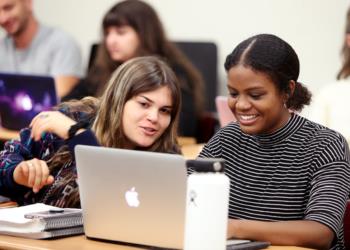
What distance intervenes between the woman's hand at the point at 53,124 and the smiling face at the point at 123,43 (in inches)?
75.0

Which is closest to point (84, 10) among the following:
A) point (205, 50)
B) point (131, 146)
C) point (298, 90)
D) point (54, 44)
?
point (54, 44)

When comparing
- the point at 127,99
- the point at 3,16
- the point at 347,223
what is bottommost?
the point at 347,223

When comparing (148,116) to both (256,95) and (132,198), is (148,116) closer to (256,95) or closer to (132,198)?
(256,95)

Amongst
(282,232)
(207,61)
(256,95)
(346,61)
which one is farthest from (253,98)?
(207,61)

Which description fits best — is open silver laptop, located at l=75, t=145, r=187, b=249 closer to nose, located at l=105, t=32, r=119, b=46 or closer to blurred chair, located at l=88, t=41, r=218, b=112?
nose, located at l=105, t=32, r=119, b=46

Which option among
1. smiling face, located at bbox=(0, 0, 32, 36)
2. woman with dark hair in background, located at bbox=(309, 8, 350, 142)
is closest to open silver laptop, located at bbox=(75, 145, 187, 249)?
woman with dark hair in background, located at bbox=(309, 8, 350, 142)

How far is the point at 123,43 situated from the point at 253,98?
7.96 ft

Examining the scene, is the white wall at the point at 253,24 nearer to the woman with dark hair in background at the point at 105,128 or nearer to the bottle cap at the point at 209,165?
the woman with dark hair in background at the point at 105,128

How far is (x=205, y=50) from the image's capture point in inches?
198

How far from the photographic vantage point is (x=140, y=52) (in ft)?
14.9

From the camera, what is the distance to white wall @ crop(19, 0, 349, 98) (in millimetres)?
4773

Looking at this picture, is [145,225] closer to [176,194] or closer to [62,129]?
[176,194]

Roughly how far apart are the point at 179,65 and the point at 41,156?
6.38 feet

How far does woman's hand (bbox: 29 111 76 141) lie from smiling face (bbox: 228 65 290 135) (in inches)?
23.5
